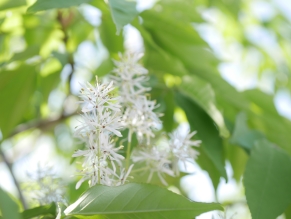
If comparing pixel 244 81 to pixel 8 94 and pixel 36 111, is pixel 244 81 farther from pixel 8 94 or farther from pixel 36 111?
pixel 8 94

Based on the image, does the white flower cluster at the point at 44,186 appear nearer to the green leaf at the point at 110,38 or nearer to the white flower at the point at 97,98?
the white flower at the point at 97,98

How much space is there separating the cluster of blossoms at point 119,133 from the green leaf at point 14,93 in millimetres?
360

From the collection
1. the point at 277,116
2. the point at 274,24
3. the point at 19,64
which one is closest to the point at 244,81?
the point at 274,24

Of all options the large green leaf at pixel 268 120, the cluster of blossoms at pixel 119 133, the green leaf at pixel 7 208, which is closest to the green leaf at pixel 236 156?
the large green leaf at pixel 268 120

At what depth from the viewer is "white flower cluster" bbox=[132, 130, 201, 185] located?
0.73 meters

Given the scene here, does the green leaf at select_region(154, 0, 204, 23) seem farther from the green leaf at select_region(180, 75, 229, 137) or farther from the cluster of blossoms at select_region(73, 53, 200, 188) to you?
the cluster of blossoms at select_region(73, 53, 200, 188)

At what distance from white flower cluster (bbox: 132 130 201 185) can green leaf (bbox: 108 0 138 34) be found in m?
0.22

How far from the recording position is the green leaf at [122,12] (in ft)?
2.33

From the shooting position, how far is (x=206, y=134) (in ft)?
2.87

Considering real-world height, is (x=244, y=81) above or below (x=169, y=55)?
below

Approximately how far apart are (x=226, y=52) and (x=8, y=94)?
1229 millimetres

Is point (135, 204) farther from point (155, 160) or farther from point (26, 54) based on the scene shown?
point (26, 54)

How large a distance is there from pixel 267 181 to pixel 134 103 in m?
0.27

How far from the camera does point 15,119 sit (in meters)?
1.04
